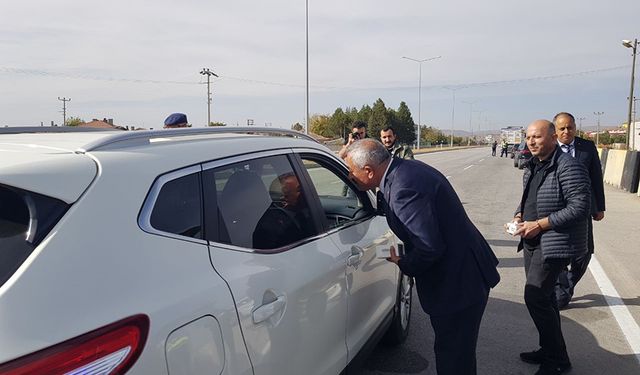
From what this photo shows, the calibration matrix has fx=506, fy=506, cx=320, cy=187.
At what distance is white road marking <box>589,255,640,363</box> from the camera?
4258 mm

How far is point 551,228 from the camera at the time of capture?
3520 millimetres

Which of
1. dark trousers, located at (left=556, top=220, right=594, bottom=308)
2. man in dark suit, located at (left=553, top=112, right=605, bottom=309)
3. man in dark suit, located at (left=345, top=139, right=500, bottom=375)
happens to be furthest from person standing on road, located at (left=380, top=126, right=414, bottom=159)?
man in dark suit, located at (left=345, top=139, right=500, bottom=375)

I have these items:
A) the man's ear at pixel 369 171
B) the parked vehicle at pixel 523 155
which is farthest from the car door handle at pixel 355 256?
the parked vehicle at pixel 523 155

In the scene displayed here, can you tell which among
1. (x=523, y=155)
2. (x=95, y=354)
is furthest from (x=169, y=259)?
(x=523, y=155)

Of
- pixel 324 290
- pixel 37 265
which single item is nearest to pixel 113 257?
pixel 37 265

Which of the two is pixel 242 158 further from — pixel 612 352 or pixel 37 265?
pixel 612 352

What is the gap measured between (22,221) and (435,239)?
1844mm

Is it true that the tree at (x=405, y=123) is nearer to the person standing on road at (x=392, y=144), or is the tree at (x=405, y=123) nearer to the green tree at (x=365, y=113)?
the green tree at (x=365, y=113)

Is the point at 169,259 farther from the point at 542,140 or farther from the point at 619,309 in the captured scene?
the point at 619,309

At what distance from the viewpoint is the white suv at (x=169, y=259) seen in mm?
1352

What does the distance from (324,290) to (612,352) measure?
2887 mm

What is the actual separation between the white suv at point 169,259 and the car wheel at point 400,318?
1206mm

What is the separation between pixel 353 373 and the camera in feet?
9.71

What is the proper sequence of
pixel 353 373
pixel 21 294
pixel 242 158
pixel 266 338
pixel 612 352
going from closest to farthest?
pixel 21 294
pixel 266 338
pixel 242 158
pixel 353 373
pixel 612 352
